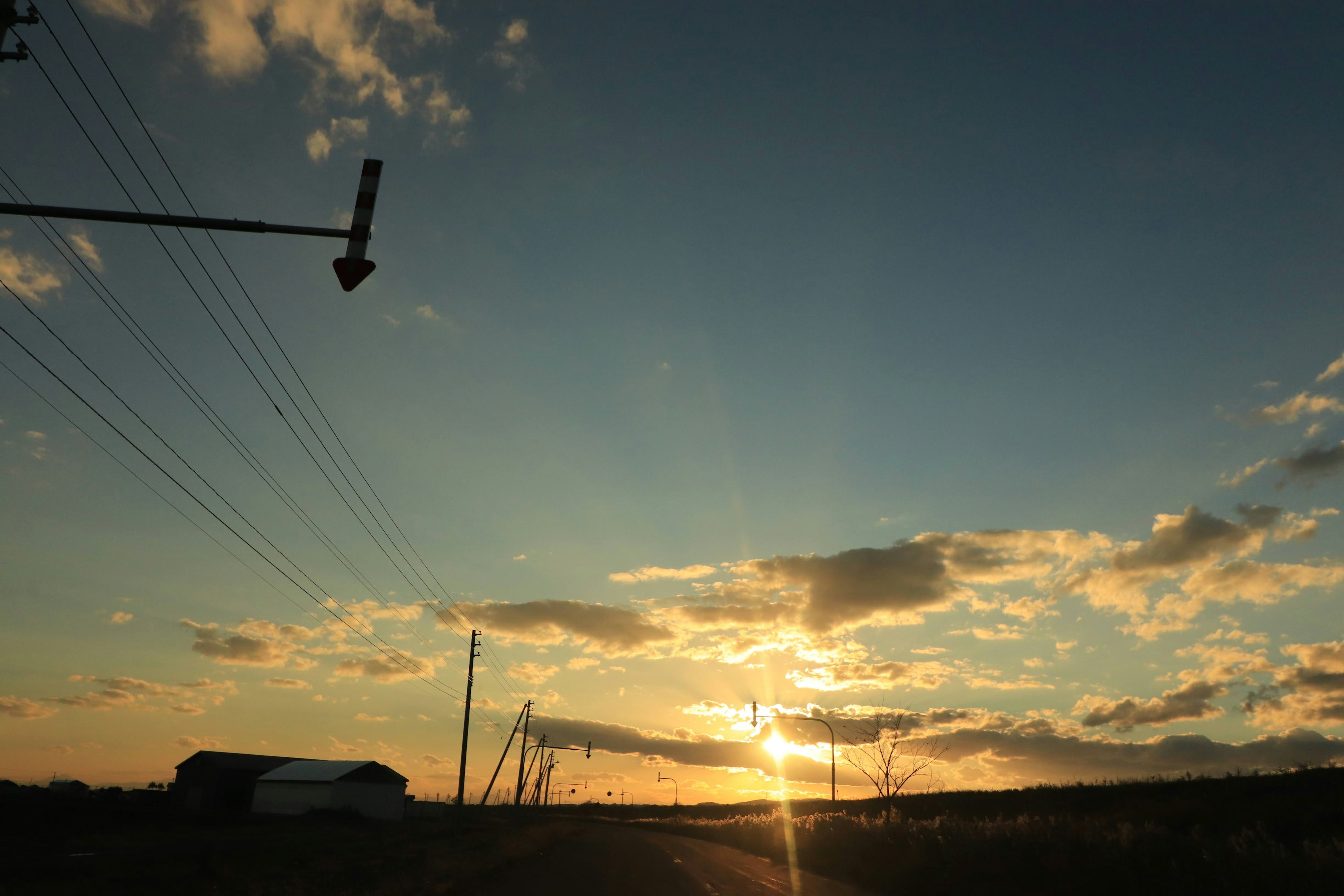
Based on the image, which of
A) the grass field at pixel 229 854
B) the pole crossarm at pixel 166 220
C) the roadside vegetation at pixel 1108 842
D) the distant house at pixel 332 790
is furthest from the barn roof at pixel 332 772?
the pole crossarm at pixel 166 220

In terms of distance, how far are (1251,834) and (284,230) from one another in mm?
24379

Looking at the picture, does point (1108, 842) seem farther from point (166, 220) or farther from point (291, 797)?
point (291, 797)

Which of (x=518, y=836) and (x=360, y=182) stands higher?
(x=360, y=182)

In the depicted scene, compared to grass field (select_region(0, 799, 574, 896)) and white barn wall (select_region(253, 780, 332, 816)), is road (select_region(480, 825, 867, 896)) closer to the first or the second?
grass field (select_region(0, 799, 574, 896))

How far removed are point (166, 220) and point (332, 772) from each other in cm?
9052

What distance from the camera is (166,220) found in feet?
23.8

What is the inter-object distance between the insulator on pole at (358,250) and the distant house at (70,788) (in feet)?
395

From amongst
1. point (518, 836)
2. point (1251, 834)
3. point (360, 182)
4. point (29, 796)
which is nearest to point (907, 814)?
point (518, 836)

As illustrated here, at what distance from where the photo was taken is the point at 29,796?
73875 millimetres

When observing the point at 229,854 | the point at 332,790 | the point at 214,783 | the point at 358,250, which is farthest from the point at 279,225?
the point at 214,783

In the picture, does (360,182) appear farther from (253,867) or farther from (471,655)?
(471,655)

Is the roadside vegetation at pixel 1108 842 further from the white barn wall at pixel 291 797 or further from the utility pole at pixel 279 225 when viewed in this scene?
the white barn wall at pixel 291 797

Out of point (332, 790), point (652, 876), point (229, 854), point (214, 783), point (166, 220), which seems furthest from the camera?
point (214, 783)

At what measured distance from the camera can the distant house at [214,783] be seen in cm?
8600
